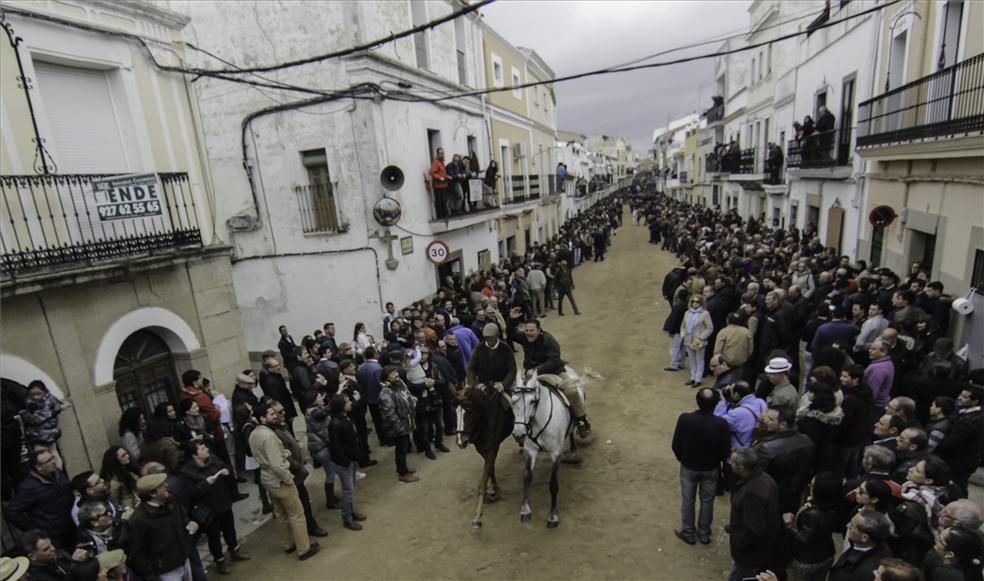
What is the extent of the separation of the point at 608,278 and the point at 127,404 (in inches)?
649

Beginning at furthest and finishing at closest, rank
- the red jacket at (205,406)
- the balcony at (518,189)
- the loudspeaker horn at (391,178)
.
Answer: the balcony at (518,189), the loudspeaker horn at (391,178), the red jacket at (205,406)

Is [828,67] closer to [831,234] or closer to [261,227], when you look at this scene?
[831,234]

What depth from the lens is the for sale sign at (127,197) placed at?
6699 mm

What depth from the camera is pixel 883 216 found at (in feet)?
32.5

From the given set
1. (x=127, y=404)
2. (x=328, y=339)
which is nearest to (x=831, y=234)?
(x=328, y=339)

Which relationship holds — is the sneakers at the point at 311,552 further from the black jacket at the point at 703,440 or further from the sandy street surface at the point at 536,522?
the black jacket at the point at 703,440

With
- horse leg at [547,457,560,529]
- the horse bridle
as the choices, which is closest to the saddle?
the horse bridle

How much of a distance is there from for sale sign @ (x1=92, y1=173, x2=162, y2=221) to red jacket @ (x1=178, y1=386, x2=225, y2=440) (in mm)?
2575

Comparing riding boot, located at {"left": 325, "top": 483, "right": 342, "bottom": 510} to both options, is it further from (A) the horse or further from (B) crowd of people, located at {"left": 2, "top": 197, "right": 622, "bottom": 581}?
(A) the horse

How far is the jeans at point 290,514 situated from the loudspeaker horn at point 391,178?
7061mm

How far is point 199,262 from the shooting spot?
8.12 meters

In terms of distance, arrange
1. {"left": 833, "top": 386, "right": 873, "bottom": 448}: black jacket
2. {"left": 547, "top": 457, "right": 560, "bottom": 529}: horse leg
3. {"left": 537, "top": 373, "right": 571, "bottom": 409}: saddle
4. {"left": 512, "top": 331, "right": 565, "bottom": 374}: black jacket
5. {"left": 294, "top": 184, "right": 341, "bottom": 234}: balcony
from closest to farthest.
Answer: {"left": 833, "top": 386, "right": 873, "bottom": 448}: black jacket < {"left": 547, "top": 457, "right": 560, "bottom": 529}: horse leg < {"left": 537, "top": 373, "right": 571, "bottom": 409}: saddle < {"left": 512, "top": 331, "right": 565, "bottom": 374}: black jacket < {"left": 294, "top": 184, "right": 341, "bottom": 234}: balcony

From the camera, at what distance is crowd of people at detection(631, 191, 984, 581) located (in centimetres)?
339

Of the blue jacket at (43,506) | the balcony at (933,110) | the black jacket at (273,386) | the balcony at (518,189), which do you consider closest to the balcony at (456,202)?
the balcony at (518,189)
